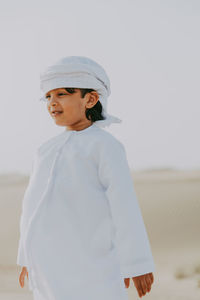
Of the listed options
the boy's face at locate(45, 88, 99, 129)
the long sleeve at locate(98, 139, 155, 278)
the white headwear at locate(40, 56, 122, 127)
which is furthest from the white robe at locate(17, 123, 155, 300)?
the white headwear at locate(40, 56, 122, 127)

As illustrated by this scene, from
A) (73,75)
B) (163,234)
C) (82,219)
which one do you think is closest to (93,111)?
(73,75)

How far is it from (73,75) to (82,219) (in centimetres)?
80

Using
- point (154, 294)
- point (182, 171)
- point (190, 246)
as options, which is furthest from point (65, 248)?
point (182, 171)

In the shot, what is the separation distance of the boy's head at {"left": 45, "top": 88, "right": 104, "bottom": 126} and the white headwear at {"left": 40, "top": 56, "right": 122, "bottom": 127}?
4cm

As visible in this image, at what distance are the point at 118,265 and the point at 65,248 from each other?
31 cm

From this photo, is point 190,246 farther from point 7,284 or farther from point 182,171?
point 182,171

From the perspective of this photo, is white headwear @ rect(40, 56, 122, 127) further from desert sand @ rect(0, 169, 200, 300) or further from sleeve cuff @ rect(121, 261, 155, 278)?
desert sand @ rect(0, 169, 200, 300)

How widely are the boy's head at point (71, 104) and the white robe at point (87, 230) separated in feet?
0.60

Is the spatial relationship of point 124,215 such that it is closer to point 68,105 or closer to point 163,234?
point 68,105

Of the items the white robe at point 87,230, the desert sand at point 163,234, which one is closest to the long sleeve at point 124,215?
the white robe at point 87,230

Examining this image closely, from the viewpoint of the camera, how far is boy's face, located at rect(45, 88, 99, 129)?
104 inches

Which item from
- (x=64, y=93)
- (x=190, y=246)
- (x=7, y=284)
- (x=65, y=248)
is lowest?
(x=190, y=246)

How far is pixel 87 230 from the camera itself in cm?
246

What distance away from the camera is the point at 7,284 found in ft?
26.0
